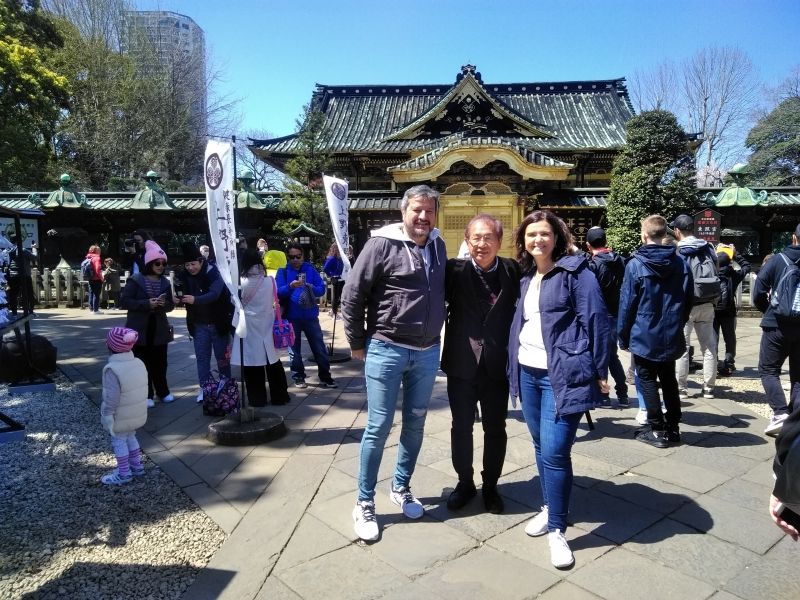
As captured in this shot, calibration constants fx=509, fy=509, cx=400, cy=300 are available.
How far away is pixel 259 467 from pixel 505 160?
12.9m

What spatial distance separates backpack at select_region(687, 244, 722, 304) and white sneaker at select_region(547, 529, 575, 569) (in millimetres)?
3492

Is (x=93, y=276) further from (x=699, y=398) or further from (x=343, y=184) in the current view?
(x=699, y=398)

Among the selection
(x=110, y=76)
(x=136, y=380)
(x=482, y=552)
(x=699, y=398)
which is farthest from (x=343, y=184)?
(x=110, y=76)

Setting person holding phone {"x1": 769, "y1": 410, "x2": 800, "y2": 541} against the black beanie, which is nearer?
person holding phone {"x1": 769, "y1": 410, "x2": 800, "y2": 541}

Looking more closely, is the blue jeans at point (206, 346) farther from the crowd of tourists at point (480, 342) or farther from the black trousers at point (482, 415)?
the black trousers at point (482, 415)

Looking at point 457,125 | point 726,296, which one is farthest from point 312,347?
point 457,125

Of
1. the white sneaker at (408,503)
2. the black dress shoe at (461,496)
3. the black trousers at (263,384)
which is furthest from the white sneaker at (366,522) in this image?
the black trousers at (263,384)

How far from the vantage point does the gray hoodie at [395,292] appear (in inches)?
106

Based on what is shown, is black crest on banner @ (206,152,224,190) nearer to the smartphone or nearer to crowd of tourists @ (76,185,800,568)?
crowd of tourists @ (76,185,800,568)

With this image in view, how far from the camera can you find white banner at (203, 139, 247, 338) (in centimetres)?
390

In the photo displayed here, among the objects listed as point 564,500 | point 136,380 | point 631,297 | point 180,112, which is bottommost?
point 564,500

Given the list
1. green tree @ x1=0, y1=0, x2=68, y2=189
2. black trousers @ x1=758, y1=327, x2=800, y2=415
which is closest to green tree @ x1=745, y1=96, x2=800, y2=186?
black trousers @ x1=758, y1=327, x2=800, y2=415

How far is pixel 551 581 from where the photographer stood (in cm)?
239

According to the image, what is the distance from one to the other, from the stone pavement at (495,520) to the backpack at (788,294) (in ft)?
3.51
